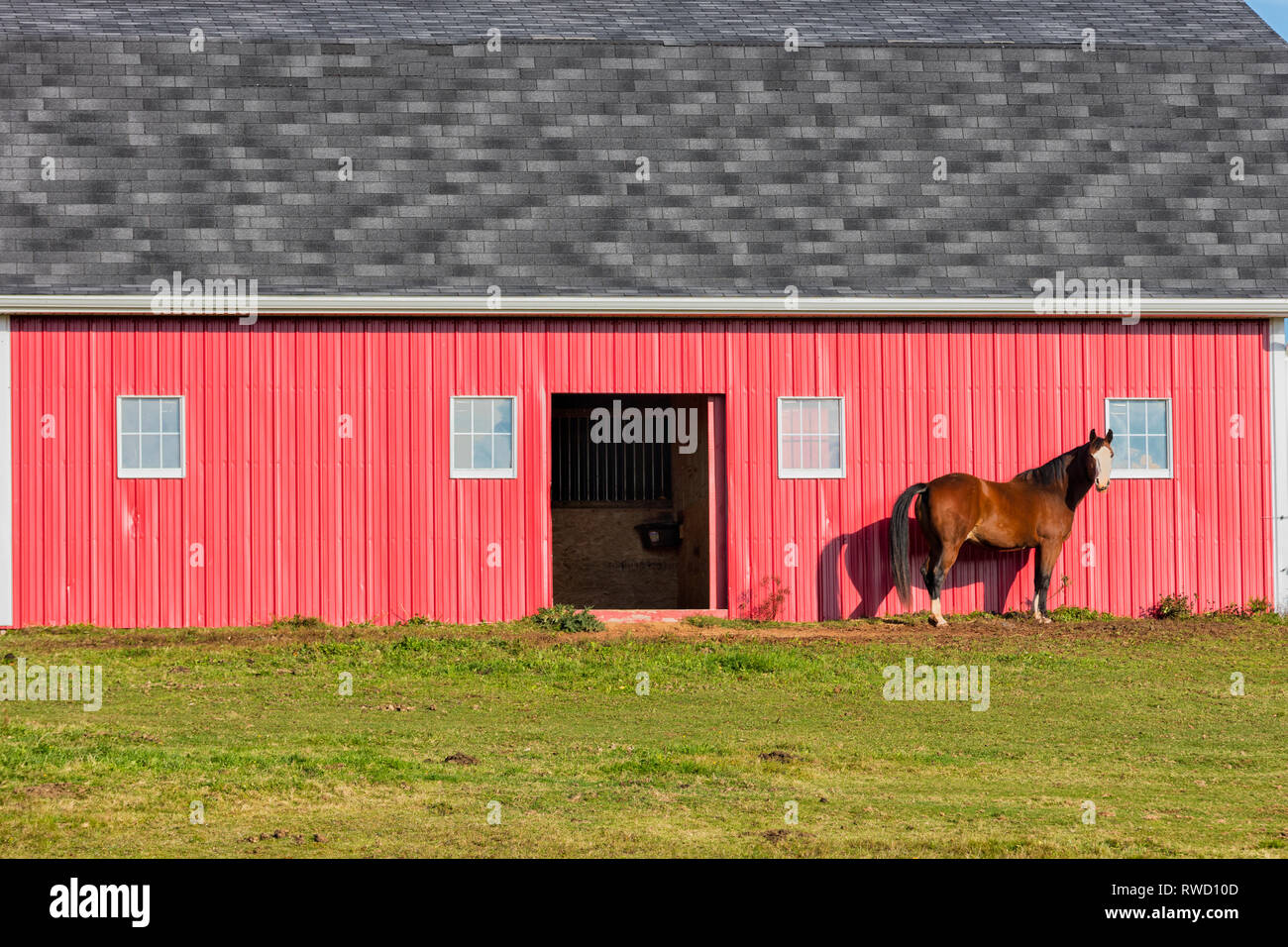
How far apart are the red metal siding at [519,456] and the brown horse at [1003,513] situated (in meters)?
0.49

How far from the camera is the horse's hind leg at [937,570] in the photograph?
18.2 m

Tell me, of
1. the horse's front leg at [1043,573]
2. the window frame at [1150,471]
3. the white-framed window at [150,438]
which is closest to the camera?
the white-framed window at [150,438]

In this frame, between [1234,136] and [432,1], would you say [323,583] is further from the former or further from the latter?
[1234,136]

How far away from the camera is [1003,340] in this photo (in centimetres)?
1902

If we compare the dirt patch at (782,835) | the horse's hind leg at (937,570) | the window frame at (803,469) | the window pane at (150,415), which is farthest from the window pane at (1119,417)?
the dirt patch at (782,835)

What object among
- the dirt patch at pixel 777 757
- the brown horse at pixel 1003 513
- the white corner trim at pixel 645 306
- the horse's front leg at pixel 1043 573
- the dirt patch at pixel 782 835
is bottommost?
the dirt patch at pixel 782 835

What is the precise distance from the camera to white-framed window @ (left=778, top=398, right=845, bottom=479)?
18.8m

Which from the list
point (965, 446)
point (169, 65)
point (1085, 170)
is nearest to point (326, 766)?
point (965, 446)

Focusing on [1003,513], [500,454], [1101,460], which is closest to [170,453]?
[500,454]

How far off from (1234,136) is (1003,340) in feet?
15.1

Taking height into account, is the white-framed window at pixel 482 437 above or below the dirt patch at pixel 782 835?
above

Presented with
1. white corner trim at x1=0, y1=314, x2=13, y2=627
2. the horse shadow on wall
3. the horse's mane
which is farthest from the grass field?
the horse's mane

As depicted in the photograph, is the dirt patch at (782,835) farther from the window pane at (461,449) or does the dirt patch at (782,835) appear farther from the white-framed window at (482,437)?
the window pane at (461,449)

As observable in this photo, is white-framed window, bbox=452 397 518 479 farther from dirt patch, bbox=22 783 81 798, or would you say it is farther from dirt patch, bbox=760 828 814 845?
dirt patch, bbox=760 828 814 845
